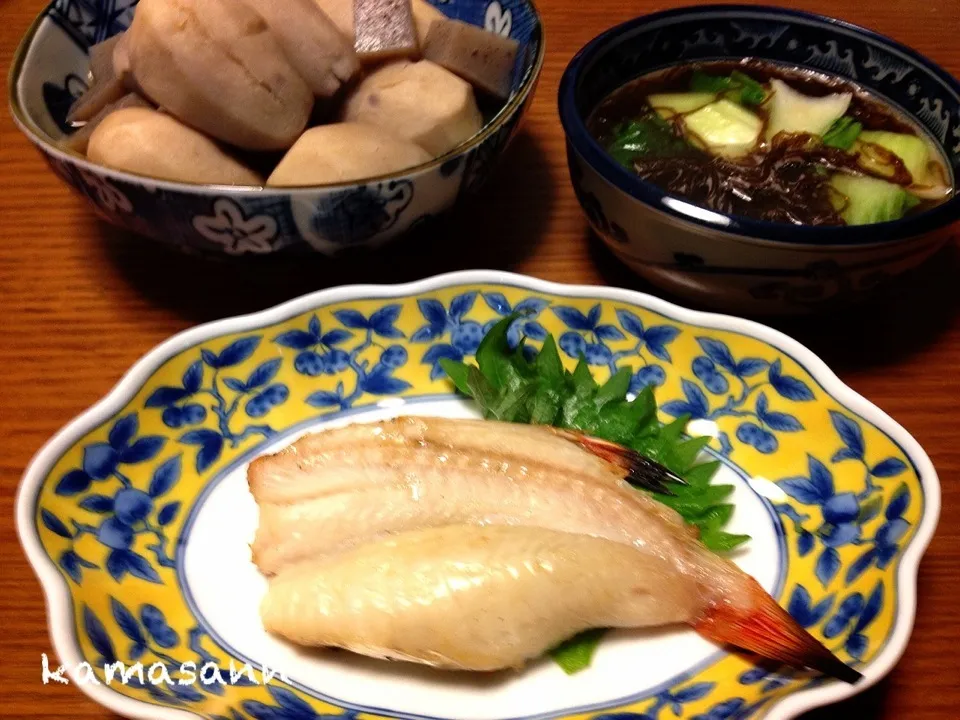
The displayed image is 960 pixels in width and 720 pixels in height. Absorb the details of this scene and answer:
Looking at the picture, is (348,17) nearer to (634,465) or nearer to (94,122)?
(94,122)

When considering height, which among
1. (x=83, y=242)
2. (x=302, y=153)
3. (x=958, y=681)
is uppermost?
(x=302, y=153)

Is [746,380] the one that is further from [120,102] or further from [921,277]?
[120,102]

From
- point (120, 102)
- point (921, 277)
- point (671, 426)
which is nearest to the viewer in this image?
point (671, 426)

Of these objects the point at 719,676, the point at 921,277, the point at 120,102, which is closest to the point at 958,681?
the point at 719,676

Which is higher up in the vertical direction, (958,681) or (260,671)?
(260,671)

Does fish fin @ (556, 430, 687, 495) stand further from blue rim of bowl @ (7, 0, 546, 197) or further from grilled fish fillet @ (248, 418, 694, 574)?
blue rim of bowl @ (7, 0, 546, 197)

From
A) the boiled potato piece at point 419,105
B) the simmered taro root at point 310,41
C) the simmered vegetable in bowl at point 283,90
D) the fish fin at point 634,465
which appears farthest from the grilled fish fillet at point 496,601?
the simmered taro root at point 310,41
